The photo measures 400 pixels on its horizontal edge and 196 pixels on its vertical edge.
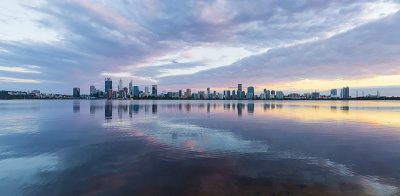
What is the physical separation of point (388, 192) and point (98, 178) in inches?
717

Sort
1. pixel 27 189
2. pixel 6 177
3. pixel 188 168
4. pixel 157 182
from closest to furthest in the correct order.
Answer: pixel 27 189 → pixel 157 182 → pixel 6 177 → pixel 188 168

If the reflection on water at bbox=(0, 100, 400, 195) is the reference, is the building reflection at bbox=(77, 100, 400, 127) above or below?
below

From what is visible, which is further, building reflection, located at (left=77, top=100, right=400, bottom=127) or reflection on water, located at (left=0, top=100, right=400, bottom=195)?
building reflection, located at (left=77, top=100, right=400, bottom=127)

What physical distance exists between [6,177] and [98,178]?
6.65 m

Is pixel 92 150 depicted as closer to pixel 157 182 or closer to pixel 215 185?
pixel 157 182

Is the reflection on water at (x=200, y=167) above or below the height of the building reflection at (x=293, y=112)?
above

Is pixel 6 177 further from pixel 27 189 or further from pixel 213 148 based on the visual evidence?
pixel 213 148

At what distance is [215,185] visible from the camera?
12469 millimetres

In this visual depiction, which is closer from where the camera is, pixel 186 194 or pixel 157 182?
pixel 186 194

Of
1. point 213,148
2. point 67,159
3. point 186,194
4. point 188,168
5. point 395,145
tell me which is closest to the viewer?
point 186,194

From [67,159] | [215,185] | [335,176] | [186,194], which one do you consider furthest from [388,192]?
[67,159]

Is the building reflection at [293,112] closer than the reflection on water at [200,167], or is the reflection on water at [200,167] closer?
the reflection on water at [200,167]

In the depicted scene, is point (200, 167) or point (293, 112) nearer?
point (200, 167)

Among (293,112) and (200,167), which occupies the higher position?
(200,167)
